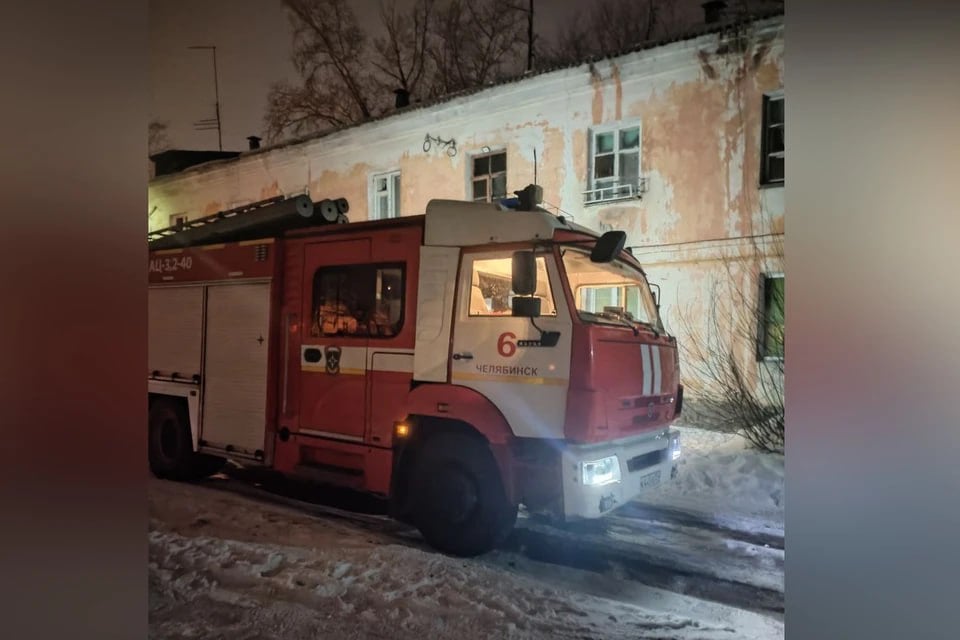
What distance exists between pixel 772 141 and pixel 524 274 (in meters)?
0.92

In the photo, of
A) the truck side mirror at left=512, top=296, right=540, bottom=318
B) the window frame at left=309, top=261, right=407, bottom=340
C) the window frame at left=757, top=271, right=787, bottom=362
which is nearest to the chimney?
the window frame at left=757, top=271, right=787, bottom=362

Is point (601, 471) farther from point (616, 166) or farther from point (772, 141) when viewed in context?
point (772, 141)

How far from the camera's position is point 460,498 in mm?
2150

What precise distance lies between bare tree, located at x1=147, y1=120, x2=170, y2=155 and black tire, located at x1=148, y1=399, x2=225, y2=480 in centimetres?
102

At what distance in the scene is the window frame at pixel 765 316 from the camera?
5.96 ft

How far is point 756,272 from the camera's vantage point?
186cm

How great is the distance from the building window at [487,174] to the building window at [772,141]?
890 millimetres

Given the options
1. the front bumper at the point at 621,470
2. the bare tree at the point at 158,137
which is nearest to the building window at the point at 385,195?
the bare tree at the point at 158,137

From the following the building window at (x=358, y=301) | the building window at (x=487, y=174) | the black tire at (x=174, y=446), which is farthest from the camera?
the black tire at (x=174, y=446)

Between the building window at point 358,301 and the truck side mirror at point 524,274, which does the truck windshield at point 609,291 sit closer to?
the truck side mirror at point 524,274

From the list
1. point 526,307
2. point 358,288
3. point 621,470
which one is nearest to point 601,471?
point 621,470
